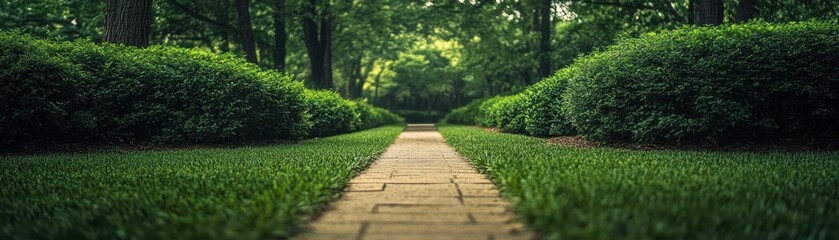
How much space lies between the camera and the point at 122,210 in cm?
291

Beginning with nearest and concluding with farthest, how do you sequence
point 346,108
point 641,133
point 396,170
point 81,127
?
point 396,170 < point 641,133 < point 81,127 < point 346,108

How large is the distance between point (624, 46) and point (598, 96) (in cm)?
100

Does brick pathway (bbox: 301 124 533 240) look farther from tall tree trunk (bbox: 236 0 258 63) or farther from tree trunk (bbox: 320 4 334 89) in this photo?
tree trunk (bbox: 320 4 334 89)

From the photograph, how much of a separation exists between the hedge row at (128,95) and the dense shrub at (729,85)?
6127 mm

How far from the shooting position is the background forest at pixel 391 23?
16.8 m

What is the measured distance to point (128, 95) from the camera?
8531 mm

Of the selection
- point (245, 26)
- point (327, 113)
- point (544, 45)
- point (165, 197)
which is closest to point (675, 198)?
point (165, 197)

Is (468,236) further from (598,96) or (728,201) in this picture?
(598,96)

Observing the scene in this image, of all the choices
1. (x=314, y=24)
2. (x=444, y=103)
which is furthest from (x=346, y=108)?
(x=444, y=103)

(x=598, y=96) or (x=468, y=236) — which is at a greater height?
(x=598, y=96)

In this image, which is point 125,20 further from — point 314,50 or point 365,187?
point 314,50

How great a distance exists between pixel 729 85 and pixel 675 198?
4.87 metres

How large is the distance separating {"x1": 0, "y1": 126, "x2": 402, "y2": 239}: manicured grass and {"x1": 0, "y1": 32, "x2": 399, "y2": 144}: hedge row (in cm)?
226

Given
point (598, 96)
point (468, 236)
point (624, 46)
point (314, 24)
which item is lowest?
point (468, 236)
